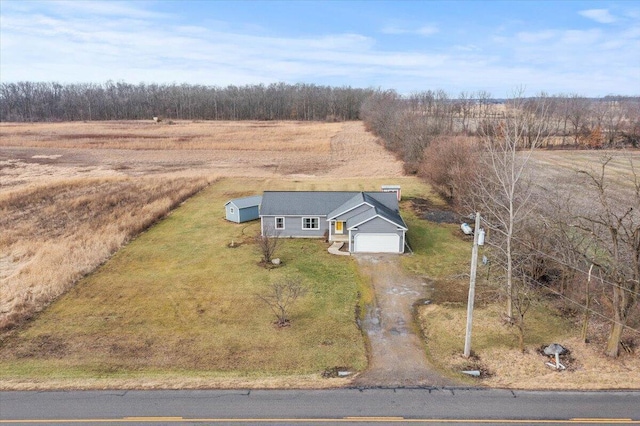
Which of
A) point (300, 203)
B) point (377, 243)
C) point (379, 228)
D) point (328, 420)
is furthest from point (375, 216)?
point (328, 420)

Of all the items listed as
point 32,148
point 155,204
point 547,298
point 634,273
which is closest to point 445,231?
point 547,298

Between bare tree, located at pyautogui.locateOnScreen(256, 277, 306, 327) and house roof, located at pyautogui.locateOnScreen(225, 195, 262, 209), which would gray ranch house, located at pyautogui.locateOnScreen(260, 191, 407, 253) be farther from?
bare tree, located at pyautogui.locateOnScreen(256, 277, 306, 327)

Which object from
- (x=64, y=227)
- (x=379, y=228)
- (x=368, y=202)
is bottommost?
(x=64, y=227)

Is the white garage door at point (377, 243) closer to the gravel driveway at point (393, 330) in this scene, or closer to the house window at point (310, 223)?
the gravel driveway at point (393, 330)

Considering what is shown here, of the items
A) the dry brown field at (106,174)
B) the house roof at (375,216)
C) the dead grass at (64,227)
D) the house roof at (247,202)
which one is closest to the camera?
the dead grass at (64,227)

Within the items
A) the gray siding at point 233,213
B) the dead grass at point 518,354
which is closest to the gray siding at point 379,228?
the dead grass at point 518,354

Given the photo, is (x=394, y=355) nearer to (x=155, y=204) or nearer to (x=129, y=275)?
(x=129, y=275)

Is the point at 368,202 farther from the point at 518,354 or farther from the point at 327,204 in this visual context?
the point at 518,354
